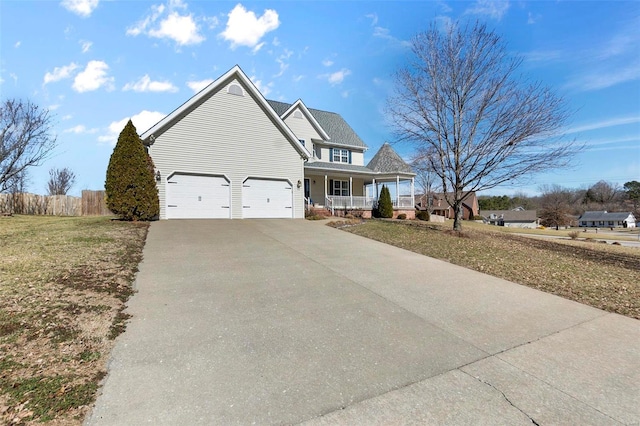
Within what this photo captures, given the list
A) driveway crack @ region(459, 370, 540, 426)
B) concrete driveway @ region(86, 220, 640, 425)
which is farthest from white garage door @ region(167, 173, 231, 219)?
driveway crack @ region(459, 370, 540, 426)

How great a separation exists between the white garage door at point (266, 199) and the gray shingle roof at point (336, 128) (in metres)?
7.67

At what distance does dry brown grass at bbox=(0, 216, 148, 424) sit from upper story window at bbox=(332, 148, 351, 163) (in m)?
18.6

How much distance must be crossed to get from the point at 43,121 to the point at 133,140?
49.1ft

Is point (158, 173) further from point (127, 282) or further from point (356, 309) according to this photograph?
point (356, 309)

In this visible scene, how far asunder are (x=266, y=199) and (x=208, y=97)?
20.0 ft

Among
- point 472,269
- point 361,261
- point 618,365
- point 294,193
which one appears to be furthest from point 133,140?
point 618,365

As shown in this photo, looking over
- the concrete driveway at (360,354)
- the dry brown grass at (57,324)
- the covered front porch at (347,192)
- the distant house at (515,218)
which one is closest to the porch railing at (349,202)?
the covered front porch at (347,192)

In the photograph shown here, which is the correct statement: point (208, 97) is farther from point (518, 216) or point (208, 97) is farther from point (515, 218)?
point (518, 216)

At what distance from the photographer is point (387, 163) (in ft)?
84.6

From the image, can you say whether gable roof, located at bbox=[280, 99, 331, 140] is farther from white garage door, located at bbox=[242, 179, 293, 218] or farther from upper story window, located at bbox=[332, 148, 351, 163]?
white garage door, located at bbox=[242, 179, 293, 218]

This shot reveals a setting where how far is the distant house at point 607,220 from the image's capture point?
77.4 meters

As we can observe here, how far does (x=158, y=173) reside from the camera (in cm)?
1521

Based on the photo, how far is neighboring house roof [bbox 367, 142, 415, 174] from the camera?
81.6 ft

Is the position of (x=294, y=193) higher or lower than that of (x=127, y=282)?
higher
